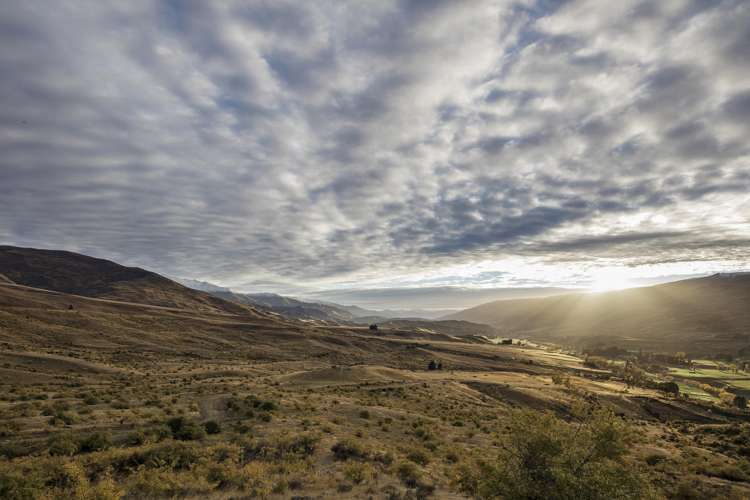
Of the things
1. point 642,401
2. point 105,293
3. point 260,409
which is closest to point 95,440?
point 260,409

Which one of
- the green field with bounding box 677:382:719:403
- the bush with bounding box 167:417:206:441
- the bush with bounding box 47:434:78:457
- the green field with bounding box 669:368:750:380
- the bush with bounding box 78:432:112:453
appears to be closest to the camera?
the bush with bounding box 47:434:78:457

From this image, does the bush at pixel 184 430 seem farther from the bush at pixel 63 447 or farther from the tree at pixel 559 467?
the tree at pixel 559 467

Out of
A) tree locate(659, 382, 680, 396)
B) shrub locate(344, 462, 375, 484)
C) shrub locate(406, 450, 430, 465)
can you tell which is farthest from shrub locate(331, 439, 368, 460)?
tree locate(659, 382, 680, 396)

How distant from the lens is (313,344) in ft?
311

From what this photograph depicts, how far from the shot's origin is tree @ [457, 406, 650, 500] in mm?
11234

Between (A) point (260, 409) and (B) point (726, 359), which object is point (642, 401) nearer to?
(A) point (260, 409)

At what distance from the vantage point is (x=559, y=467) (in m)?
12.2

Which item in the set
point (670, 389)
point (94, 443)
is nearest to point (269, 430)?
point (94, 443)

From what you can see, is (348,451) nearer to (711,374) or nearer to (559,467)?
(559,467)

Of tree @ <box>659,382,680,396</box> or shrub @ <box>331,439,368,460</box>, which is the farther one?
tree @ <box>659,382,680,396</box>

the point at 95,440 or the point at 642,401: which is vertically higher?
the point at 95,440

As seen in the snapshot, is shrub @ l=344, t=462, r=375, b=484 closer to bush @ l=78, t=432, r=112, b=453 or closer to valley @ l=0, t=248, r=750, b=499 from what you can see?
valley @ l=0, t=248, r=750, b=499

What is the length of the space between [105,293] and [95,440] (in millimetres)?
195853

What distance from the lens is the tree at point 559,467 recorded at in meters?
11.2
